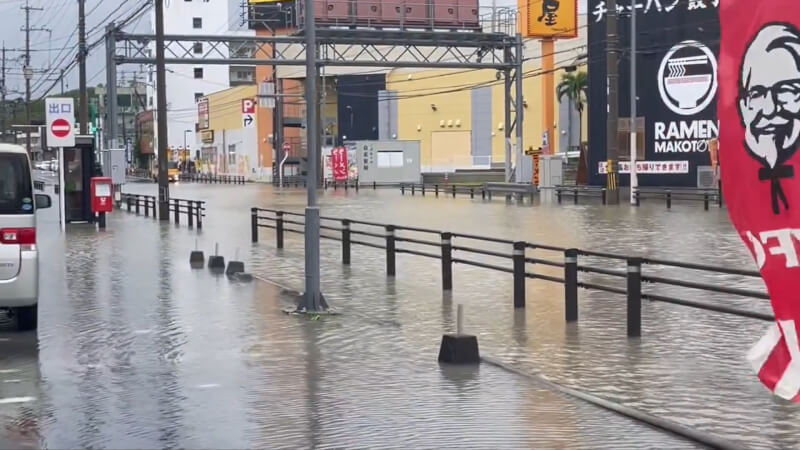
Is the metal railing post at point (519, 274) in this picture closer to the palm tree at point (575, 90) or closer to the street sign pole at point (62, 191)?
the street sign pole at point (62, 191)

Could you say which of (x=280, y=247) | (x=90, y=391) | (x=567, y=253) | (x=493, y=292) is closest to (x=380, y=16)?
(x=280, y=247)

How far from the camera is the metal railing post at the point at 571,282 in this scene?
13.5m

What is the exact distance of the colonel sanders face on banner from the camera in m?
4.08

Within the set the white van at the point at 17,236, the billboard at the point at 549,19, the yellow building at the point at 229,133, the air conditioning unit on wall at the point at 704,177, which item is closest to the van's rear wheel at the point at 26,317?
the white van at the point at 17,236

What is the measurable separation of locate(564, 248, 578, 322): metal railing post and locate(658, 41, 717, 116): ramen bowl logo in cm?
3481

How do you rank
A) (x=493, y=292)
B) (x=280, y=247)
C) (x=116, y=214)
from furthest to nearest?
1. (x=116, y=214)
2. (x=280, y=247)
3. (x=493, y=292)

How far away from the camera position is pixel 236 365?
1111 centimetres

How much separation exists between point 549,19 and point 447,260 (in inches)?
1676

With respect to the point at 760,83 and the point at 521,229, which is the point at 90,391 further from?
the point at 521,229

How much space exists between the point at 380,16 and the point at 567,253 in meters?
39.1

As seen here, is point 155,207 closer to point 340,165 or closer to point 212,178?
point 340,165

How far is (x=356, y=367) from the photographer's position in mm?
10969

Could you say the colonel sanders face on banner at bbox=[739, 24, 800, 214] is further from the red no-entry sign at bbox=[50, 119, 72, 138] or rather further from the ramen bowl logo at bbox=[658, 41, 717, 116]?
the ramen bowl logo at bbox=[658, 41, 717, 116]

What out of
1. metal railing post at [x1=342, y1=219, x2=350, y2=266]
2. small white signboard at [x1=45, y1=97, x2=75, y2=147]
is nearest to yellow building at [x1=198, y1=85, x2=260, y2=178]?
small white signboard at [x1=45, y1=97, x2=75, y2=147]
